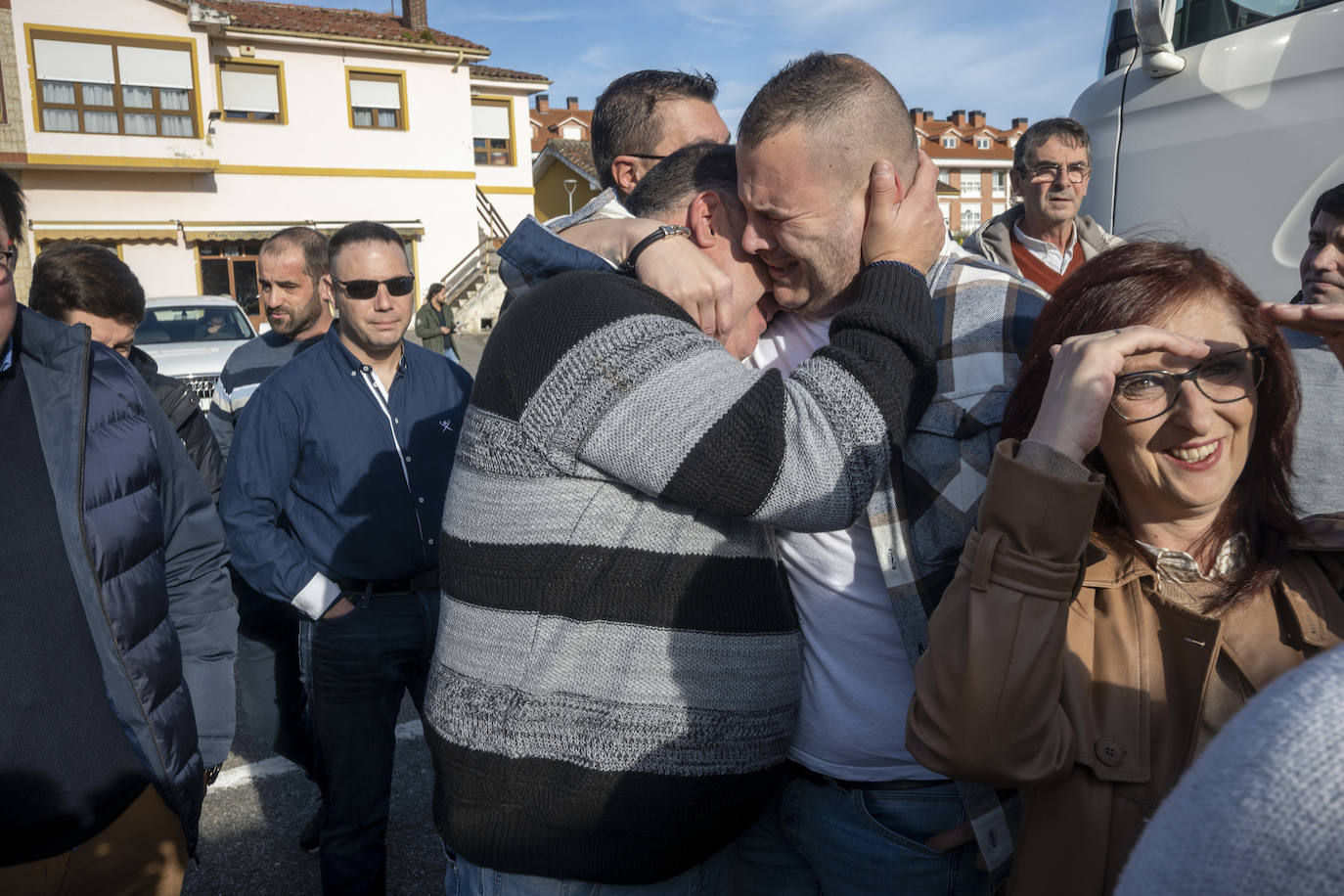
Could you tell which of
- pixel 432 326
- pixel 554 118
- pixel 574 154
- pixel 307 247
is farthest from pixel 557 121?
pixel 307 247

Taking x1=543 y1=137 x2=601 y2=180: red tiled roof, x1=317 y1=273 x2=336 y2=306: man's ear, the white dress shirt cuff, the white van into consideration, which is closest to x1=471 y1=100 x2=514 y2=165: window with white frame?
x1=543 y1=137 x2=601 y2=180: red tiled roof

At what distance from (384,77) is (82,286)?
23794 millimetres

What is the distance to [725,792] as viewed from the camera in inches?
61.4

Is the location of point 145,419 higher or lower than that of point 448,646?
higher

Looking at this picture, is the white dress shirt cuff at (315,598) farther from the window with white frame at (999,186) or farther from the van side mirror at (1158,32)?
the window with white frame at (999,186)

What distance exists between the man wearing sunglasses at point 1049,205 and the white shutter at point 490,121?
84.9 ft

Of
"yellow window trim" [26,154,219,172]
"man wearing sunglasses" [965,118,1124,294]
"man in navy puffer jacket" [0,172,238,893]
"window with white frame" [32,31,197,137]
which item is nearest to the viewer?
"man in navy puffer jacket" [0,172,238,893]

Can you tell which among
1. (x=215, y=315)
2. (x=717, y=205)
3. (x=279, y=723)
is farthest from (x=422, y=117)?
(x=717, y=205)

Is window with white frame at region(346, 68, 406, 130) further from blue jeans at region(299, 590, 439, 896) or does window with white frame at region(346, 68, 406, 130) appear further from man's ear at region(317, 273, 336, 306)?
blue jeans at region(299, 590, 439, 896)

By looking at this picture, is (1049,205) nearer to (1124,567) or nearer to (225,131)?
(1124,567)

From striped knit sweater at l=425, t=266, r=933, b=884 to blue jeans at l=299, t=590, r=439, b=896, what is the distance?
1.85m

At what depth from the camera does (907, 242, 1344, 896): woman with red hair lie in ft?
4.27

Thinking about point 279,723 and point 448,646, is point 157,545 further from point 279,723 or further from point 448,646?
point 279,723

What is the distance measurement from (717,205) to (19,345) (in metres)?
1.63
